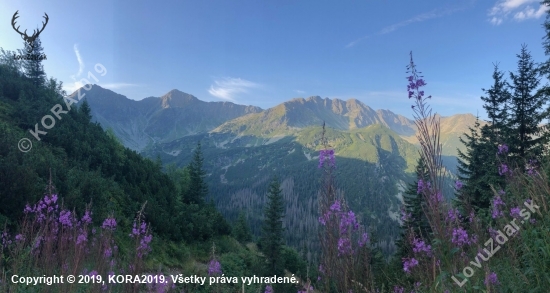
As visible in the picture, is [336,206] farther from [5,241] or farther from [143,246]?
[5,241]

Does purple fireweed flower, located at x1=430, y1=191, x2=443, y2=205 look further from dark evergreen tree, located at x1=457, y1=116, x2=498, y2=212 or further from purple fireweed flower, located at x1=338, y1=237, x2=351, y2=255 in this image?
dark evergreen tree, located at x1=457, y1=116, x2=498, y2=212

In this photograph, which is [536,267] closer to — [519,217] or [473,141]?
[519,217]

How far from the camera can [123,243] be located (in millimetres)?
12227

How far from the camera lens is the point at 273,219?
93.3ft

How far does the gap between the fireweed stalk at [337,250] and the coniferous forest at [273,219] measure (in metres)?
0.01

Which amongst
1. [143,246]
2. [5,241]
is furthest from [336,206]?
[5,241]

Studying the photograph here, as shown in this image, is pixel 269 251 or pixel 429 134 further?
pixel 269 251

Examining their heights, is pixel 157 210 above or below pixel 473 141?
below

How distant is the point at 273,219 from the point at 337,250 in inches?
1051

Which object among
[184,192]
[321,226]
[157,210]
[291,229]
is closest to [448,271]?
[321,226]

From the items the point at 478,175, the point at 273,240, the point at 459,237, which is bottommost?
the point at 273,240

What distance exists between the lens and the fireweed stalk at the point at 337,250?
8.42ft

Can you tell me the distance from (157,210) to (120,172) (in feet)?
17.3

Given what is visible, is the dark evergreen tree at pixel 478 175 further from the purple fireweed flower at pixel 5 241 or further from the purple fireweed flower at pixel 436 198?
the purple fireweed flower at pixel 5 241
